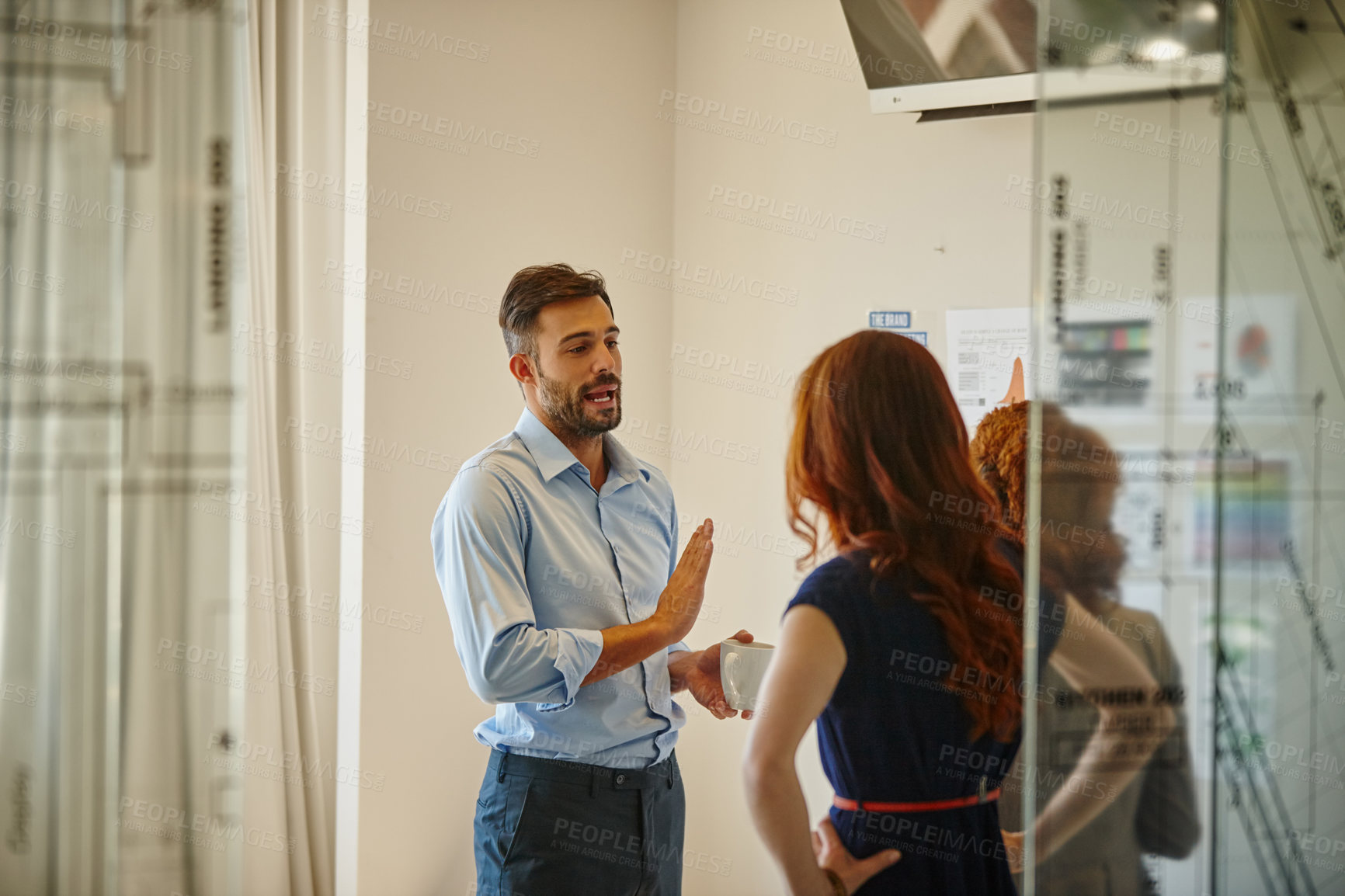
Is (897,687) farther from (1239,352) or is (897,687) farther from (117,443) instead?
(117,443)

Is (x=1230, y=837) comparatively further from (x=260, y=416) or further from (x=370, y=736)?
(x=260, y=416)

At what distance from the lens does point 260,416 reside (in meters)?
2.26

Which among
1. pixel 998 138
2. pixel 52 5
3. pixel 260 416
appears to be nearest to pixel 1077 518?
pixel 998 138

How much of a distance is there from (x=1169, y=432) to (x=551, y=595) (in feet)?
3.20

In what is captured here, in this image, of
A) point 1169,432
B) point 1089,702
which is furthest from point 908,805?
point 1169,432

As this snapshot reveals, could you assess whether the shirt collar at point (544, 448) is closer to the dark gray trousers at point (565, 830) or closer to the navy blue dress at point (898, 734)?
the dark gray trousers at point (565, 830)

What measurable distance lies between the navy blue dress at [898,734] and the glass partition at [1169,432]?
13 cm

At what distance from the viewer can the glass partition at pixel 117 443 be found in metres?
2.04

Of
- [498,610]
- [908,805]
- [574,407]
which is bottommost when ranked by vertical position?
[908,805]

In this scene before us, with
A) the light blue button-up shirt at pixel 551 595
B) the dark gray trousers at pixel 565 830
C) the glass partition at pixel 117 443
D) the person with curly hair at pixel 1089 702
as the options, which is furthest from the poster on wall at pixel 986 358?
the glass partition at pixel 117 443

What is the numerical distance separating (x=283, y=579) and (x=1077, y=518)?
1.89 m

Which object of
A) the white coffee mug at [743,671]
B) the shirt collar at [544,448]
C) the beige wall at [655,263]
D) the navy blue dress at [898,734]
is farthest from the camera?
the beige wall at [655,263]

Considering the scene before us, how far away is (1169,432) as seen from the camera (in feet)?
2.99

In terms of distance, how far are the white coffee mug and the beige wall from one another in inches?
44.7
